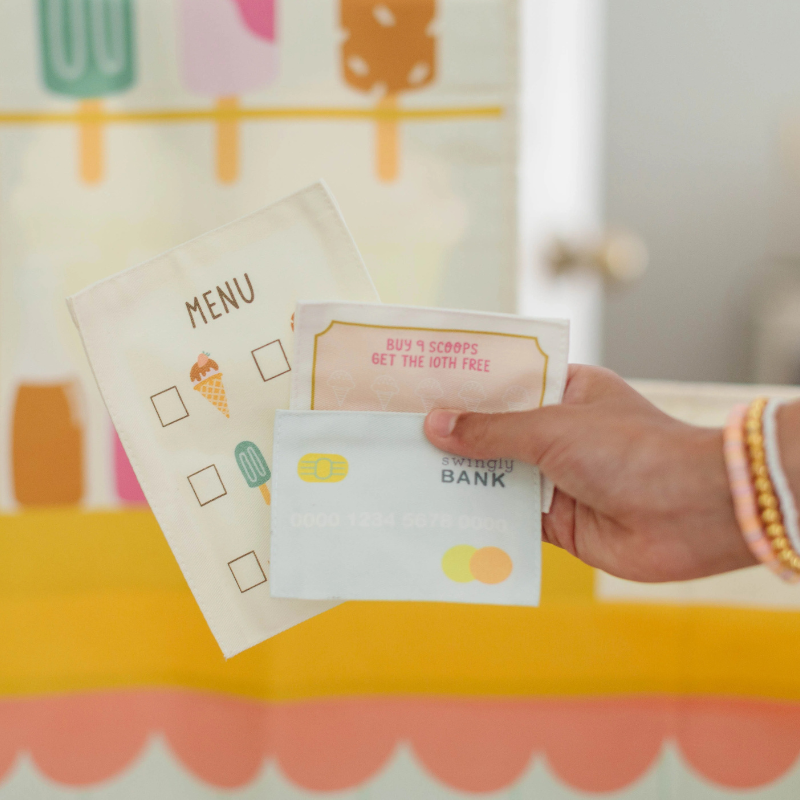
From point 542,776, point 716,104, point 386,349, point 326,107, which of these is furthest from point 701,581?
point 716,104

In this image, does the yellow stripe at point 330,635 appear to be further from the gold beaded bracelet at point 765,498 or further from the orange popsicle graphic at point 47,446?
the gold beaded bracelet at point 765,498

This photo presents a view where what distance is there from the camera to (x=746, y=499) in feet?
1.16

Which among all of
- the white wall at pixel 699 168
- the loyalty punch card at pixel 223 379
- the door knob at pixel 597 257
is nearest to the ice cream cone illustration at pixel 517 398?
the loyalty punch card at pixel 223 379

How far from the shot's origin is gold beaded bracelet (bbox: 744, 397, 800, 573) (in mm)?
349

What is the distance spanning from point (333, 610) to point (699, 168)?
139 cm

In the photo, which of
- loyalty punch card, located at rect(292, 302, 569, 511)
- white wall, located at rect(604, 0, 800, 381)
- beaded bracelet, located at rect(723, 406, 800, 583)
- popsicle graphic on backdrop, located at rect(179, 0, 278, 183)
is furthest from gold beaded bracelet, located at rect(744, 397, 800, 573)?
white wall, located at rect(604, 0, 800, 381)

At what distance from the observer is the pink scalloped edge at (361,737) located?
57 centimetres

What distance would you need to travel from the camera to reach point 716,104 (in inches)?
59.0

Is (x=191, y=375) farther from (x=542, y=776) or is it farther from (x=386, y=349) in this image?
(x=542, y=776)

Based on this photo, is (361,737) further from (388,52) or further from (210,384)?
(388,52)

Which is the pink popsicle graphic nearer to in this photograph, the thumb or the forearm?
the thumb

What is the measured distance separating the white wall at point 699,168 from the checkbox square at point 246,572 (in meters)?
1.31

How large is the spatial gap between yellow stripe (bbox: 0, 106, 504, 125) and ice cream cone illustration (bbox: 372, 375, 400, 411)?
0.87 feet

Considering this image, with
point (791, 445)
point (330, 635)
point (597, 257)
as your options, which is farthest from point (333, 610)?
point (597, 257)
